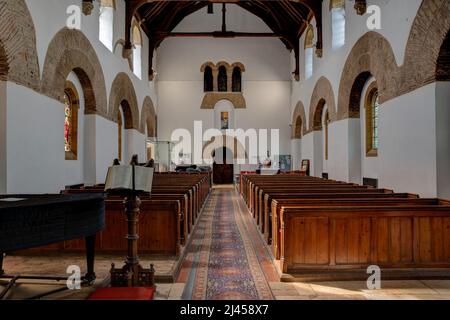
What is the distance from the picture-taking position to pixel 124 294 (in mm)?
2949

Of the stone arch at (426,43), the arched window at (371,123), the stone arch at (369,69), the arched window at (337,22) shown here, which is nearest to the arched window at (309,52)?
the arched window at (337,22)

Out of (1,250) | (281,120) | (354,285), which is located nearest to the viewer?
(1,250)

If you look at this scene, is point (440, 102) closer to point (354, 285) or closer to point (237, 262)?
point (354, 285)

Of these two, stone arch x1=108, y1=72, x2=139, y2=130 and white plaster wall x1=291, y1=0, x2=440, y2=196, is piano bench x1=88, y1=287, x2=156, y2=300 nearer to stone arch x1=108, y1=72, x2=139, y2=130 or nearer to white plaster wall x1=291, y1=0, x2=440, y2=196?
white plaster wall x1=291, y1=0, x2=440, y2=196

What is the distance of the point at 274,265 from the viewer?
4.50 meters

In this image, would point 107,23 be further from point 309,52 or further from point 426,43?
point 426,43

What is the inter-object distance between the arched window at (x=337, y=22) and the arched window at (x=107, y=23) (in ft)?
22.7

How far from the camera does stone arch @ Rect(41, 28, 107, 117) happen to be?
23.0ft

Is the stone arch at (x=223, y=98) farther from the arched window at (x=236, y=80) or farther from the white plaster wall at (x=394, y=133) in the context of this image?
the white plaster wall at (x=394, y=133)

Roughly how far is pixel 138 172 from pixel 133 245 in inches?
27.1

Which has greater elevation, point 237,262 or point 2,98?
point 2,98

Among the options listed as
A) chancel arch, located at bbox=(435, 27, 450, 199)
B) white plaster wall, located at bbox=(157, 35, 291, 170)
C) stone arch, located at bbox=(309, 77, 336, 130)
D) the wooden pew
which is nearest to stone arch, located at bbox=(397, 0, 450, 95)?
chancel arch, located at bbox=(435, 27, 450, 199)

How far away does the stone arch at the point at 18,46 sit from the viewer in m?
5.29
